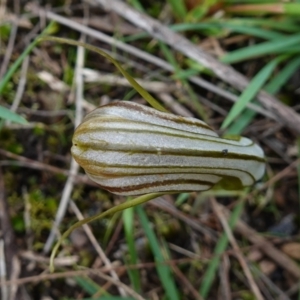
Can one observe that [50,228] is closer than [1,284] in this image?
No

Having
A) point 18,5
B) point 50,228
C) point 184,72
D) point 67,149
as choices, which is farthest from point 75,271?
point 18,5

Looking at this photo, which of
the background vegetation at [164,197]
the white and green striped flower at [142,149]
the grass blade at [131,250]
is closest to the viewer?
the white and green striped flower at [142,149]

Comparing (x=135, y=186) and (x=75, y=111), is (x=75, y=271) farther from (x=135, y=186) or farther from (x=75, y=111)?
(x=135, y=186)

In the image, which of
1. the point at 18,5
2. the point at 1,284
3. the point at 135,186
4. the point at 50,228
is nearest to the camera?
the point at 135,186

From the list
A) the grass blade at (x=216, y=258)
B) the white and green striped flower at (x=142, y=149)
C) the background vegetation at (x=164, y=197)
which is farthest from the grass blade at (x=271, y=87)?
the white and green striped flower at (x=142, y=149)

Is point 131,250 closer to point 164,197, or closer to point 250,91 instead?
point 164,197

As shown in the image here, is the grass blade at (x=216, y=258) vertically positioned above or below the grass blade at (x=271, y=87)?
below

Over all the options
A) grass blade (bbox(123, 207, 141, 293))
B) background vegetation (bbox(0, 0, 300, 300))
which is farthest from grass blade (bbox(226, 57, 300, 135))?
grass blade (bbox(123, 207, 141, 293))

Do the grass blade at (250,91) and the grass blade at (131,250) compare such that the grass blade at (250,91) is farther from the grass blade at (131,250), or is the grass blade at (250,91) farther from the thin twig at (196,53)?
the grass blade at (131,250)
